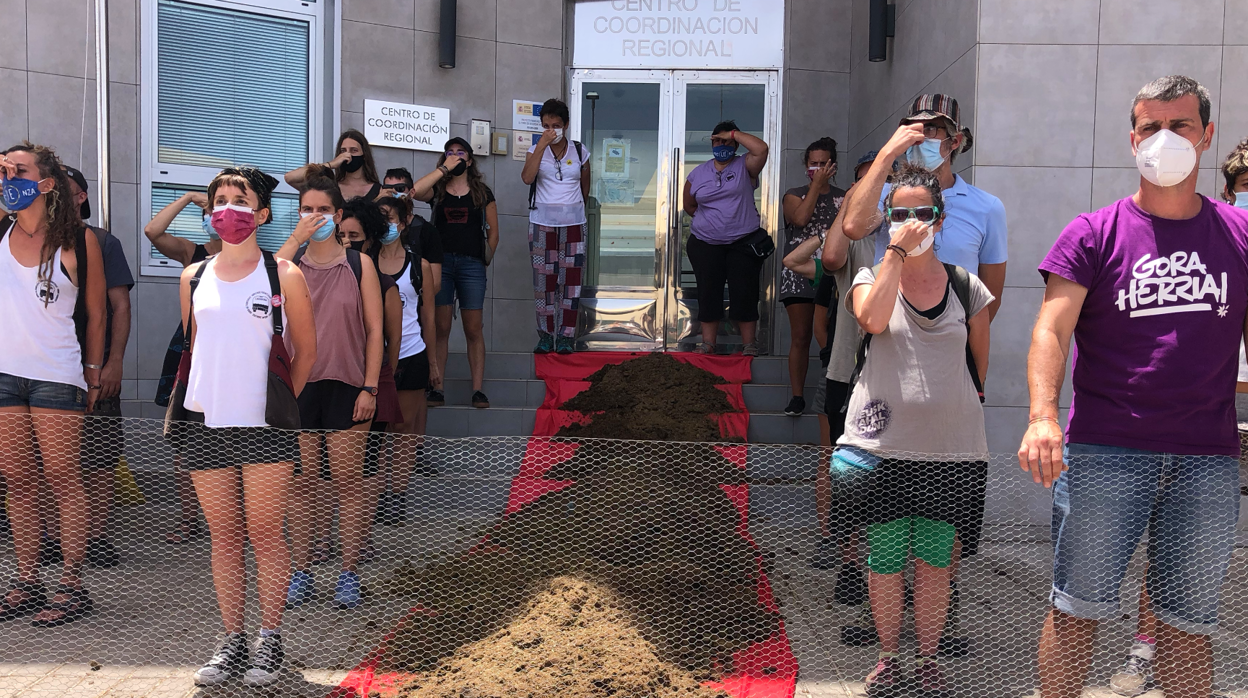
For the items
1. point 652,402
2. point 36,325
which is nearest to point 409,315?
point 652,402

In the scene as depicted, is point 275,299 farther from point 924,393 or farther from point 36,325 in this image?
point 924,393

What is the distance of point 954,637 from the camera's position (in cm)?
323

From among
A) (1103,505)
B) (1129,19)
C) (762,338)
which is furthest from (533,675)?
(762,338)

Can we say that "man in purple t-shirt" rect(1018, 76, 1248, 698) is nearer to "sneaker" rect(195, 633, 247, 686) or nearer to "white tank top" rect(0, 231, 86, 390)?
"sneaker" rect(195, 633, 247, 686)

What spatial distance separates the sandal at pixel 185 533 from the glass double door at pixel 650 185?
429 cm

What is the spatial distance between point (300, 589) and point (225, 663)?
52 centimetres

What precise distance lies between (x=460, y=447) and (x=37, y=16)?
4785mm

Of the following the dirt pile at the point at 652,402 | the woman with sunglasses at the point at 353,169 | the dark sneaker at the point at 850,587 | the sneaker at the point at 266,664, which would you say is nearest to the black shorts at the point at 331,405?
the sneaker at the point at 266,664

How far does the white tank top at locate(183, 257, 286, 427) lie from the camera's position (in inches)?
115

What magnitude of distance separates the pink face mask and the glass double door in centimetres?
478

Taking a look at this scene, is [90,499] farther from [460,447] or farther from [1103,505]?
[1103,505]

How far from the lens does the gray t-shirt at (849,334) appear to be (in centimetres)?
366

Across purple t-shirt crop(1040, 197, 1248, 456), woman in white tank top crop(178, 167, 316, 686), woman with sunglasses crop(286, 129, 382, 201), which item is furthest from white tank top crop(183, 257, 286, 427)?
woman with sunglasses crop(286, 129, 382, 201)

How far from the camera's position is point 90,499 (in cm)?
370
